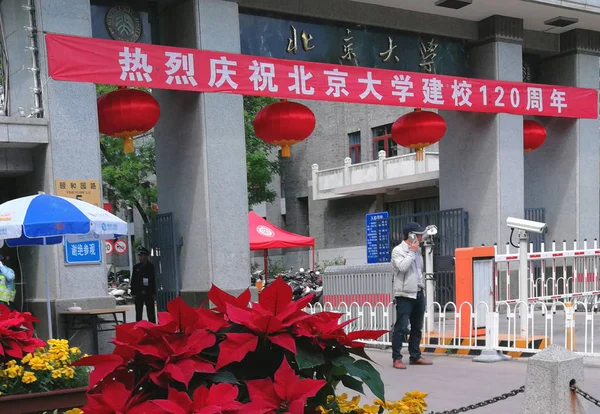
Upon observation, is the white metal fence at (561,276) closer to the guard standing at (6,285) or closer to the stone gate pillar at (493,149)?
the stone gate pillar at (493,149)

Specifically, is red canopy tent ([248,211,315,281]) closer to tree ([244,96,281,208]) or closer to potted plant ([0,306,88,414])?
tree ([244,96,281,208])

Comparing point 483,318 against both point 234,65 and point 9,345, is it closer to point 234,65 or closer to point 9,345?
point 234,65

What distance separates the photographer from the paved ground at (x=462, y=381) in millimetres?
6688

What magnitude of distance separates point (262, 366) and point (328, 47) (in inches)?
411

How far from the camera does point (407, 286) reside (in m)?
8.54

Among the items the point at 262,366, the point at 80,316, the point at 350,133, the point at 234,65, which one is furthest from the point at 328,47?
the point at 350,133

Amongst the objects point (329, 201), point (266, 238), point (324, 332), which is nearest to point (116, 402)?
point (324, 332)

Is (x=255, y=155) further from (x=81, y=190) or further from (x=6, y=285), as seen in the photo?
(x=6, y=285)

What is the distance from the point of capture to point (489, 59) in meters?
13.9

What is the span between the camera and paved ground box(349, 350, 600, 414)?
6.69 metres

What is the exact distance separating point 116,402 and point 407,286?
662 centimetres

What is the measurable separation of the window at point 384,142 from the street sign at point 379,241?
14241mm

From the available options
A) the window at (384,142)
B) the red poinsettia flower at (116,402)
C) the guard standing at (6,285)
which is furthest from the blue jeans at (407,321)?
the window at (384,142)

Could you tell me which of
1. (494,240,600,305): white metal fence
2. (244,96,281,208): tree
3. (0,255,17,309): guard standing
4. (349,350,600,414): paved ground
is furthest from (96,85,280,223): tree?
(349,350,600,414): paved ground
